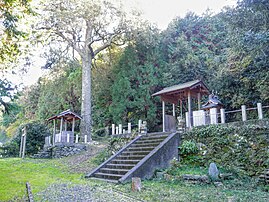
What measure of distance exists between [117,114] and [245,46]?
11495 millimetres

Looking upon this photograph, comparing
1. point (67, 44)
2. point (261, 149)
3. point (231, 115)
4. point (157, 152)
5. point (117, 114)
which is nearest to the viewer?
point (261, 149)

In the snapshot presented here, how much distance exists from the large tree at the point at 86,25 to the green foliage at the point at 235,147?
37.8 feet

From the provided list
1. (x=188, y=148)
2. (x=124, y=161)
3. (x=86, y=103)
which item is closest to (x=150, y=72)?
(x=86, y=103)

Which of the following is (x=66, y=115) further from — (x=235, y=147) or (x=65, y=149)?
(x=235, y=147)

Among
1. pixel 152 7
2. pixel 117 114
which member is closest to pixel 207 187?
pixel 117 114

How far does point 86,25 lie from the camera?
62.6 ft

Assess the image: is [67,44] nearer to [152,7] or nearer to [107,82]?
[107,82]

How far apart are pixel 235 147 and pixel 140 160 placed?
3.19 metres

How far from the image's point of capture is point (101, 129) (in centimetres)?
2147

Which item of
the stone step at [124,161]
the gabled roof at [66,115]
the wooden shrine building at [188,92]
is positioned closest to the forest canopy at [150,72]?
the gabled roof at [66,115]

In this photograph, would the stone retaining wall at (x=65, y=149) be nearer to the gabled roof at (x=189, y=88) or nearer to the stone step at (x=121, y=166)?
the gabled roof at (x=189, y=88)

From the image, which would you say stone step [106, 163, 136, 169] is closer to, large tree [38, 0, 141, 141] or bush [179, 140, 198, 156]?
bush [179, 140, 198, 156]

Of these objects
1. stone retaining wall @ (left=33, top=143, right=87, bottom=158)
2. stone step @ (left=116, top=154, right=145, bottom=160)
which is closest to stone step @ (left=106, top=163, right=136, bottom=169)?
stone step @ (left=116, top=154, right=145, bottom=160)

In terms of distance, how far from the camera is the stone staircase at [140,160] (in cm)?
779
